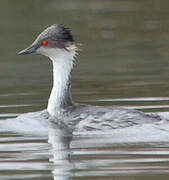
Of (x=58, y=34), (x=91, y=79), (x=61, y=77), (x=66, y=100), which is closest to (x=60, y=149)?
(x=66, y=100)

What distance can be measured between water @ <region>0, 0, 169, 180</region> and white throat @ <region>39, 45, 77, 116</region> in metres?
0.76

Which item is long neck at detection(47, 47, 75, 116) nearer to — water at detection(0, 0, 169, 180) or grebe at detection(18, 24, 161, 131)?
grebe at detection(18, 24, 161, 131)

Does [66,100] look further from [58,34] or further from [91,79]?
[91,79]

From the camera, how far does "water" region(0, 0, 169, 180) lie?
1142cm

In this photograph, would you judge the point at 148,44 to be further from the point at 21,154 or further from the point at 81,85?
the point at 21,154

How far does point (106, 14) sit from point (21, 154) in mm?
18523

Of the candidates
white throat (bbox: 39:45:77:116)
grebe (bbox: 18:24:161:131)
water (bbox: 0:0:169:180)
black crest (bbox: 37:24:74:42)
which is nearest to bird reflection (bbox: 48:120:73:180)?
water (bbox: 0:0:169:180)

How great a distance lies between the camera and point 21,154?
1230cm

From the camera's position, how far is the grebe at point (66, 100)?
14070 millimetres

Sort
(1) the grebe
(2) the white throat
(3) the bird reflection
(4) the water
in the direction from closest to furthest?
1. (3) the bird reflection
2. (4) the water
3. (1) the grebe
4. (2) the white throat

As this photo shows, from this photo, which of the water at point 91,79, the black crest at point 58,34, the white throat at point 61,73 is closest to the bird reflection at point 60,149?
the water at point 91,79

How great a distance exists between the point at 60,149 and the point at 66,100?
9.06ft

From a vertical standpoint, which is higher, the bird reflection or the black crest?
the black crest

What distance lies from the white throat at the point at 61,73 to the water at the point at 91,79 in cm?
76
